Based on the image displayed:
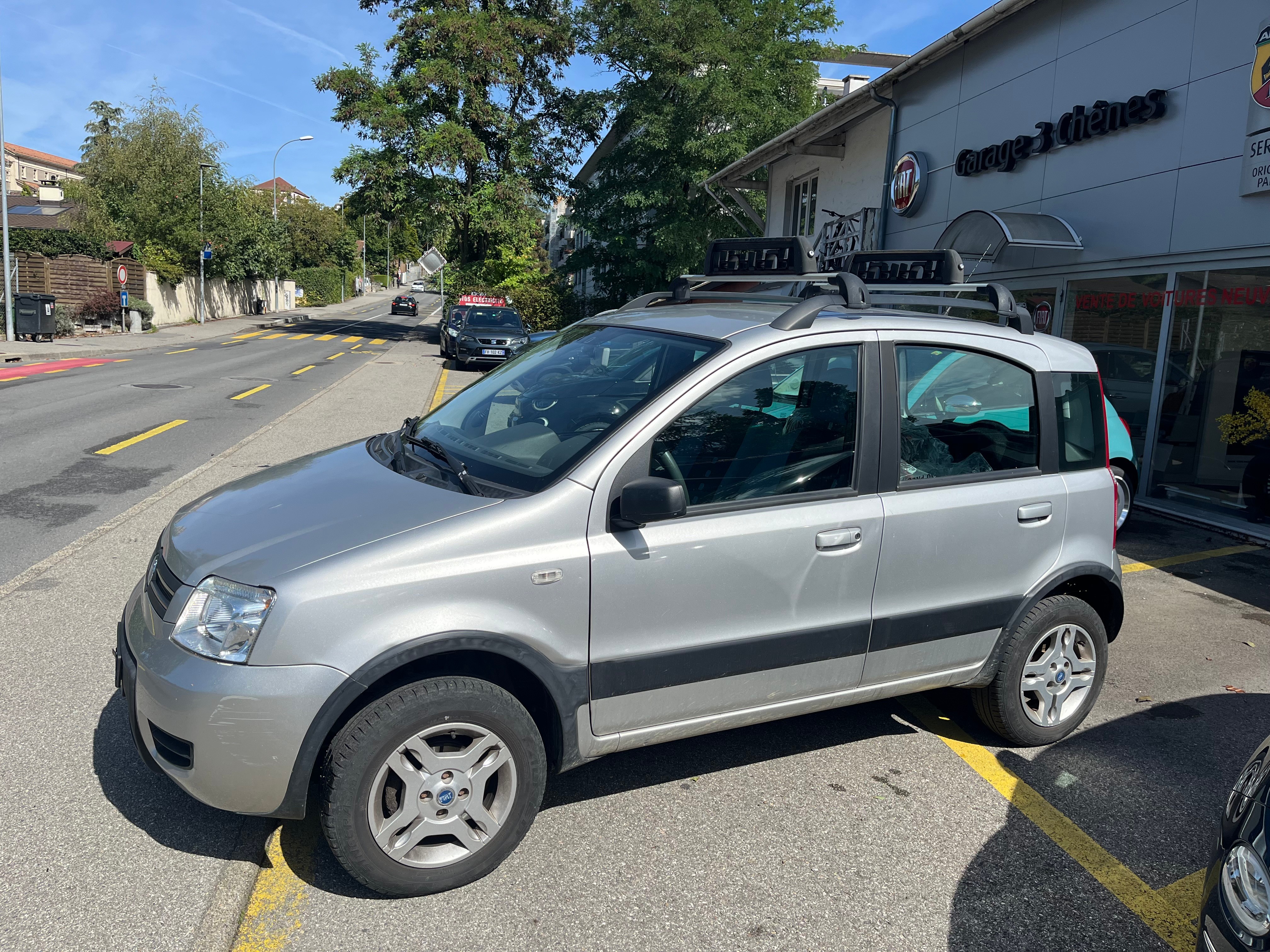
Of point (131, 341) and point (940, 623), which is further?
point (131, 341)

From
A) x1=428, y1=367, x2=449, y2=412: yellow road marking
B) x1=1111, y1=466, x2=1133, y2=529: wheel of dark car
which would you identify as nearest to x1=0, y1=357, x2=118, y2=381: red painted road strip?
x1=428, y1=367, x2=449, y2=412: yellow road marking

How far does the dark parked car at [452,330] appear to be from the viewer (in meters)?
24.3

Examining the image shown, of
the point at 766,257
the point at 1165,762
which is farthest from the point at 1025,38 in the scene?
the point at 1165,762

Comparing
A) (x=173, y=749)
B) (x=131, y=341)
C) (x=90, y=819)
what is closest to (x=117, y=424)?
(x=90, y=819)

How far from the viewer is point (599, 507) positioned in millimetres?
2838

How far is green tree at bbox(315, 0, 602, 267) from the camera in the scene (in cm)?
3356

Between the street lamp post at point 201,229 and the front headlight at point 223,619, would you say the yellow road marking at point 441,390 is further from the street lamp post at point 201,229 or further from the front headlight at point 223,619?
the street lamp post at point 201,229

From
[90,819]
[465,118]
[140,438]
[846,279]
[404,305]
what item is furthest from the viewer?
[404,305]

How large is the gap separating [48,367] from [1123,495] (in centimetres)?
2029

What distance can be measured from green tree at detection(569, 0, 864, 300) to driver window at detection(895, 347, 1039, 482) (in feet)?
71.3

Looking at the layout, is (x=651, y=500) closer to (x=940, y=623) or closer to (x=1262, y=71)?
(x=940, y=623)

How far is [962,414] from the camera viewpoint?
3.61 meters

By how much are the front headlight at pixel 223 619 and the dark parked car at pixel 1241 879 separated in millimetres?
2399

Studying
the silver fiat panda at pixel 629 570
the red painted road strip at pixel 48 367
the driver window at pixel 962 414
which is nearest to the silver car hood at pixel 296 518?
the silver fiat panda at pixel 629 570
